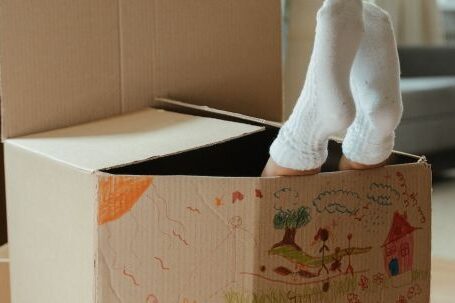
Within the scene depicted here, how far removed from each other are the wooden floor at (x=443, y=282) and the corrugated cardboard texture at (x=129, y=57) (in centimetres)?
44

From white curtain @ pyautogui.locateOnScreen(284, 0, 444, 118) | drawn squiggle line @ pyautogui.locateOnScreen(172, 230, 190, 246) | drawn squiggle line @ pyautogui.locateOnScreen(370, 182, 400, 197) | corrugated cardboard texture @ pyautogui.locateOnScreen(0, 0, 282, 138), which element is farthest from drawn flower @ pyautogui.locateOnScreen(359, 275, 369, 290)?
white curtain @ pyautogui.locateOnScreen(284, 0, 444, 118)

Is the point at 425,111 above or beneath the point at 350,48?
beneath

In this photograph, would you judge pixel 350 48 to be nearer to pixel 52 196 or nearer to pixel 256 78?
pixel 52 196

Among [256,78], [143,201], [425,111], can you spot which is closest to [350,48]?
[143,201]

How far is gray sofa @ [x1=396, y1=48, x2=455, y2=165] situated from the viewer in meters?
2.49

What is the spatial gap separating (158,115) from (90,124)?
105 millimetres

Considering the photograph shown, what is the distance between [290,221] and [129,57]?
0.47m

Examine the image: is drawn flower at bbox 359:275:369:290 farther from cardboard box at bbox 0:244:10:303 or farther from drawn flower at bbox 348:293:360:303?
cardboard box at bbox 0:244:10:303

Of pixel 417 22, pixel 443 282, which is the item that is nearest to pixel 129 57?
pixel 443 282

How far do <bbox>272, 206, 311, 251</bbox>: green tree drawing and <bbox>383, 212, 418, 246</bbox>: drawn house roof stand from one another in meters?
0.12

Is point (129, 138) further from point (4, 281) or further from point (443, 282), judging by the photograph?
point (443, 282)

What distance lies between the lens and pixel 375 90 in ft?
2.53

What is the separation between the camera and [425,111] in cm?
256

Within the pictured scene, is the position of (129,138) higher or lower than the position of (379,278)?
higher
